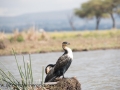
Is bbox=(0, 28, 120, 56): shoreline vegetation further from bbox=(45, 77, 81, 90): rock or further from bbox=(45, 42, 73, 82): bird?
bbox=(45, 42, 73, 82): bird

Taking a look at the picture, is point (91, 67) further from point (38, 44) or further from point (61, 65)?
point (38, 44)

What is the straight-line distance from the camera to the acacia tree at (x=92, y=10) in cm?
7744

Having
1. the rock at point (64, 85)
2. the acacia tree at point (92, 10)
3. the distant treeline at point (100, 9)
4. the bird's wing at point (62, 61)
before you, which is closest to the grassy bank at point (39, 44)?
the rock at point (64, 85)

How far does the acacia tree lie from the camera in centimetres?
7744

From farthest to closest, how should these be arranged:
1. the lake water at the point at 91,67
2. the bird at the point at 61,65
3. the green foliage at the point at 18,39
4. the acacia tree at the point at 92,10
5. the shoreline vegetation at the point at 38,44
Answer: the acacia tree at the point at 92,10, the green foliage at the point at 18,39, the shoreline vegetation at the point at 38,44, the lake water at the point at 91,67, the bird at the point at 61,65

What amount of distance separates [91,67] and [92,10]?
54.1 meters

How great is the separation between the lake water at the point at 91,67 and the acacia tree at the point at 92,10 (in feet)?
149

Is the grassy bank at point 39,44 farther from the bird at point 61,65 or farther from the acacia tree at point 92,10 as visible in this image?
the acacia tree at point 92,10

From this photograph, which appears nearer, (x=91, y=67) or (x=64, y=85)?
(x=64, y=85)

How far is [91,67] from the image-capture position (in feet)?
80.9

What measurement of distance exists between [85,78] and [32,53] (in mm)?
12868

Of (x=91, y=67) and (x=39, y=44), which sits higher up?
(x=91, y=67)

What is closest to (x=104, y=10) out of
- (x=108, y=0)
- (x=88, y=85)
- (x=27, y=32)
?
(x=108, y=0)

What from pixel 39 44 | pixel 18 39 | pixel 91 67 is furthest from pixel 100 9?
pixel 91 67
